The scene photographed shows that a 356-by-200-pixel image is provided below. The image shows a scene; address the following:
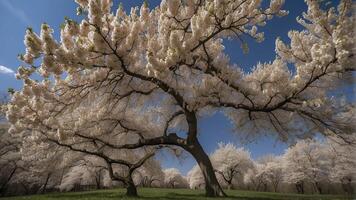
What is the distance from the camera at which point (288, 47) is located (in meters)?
16.9

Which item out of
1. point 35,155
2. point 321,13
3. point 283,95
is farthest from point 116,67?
point 35,155

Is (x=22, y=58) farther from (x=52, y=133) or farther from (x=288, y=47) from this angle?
(x=288, y=47)

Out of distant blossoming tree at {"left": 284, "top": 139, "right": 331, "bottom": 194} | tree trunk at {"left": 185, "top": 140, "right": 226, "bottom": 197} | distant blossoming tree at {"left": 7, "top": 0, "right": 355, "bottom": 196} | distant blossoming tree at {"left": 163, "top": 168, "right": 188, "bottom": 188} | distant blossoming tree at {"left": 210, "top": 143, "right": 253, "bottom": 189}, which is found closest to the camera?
distant blossoming tree at {"left": 7, "top": 0, "right": 355, "bottom": 196}

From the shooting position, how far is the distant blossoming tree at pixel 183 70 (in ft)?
38.4

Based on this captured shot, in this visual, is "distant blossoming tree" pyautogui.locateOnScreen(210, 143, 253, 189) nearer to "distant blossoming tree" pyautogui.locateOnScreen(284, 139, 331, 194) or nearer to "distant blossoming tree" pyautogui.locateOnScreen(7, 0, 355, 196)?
"distant blossoming tree" pyautogui.locateOnScreen(284, 139, 331, 194)

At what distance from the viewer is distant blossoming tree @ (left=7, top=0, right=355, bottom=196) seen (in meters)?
11.7

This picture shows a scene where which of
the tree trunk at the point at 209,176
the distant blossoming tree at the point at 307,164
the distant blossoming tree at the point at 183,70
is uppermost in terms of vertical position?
the distant blossoming tree at the point at 307,164

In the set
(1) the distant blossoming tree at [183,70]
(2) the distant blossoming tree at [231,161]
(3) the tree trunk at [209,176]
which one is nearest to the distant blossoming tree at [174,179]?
(2) the distant blossoming tree at [231,161]

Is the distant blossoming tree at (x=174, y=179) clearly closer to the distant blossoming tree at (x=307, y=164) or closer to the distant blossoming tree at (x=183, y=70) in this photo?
the distant blossoming tree at (x=307, y=164)

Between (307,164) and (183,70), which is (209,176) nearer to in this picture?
(183,70)

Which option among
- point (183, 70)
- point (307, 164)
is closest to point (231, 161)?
point (307, 164)

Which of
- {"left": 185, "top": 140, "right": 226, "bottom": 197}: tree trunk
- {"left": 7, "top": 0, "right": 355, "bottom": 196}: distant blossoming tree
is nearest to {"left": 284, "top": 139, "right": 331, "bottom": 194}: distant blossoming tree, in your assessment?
{"left": 7, "top": 0, "right": 355, "bottom": 196}: distant blossoming tree

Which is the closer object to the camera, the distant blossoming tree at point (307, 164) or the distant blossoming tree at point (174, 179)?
the distant blossoming tree at point (307, 164)

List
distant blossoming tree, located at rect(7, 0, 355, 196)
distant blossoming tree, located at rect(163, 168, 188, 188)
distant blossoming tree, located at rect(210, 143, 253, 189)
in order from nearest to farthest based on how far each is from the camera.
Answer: distant blossoming tree, located at rect(7, 0, 355, 196)
distant blossoming tree, located at rect(210, 143, 253, 189)
distant blossoming tree, located at rect(163, 168, 188, 188)
